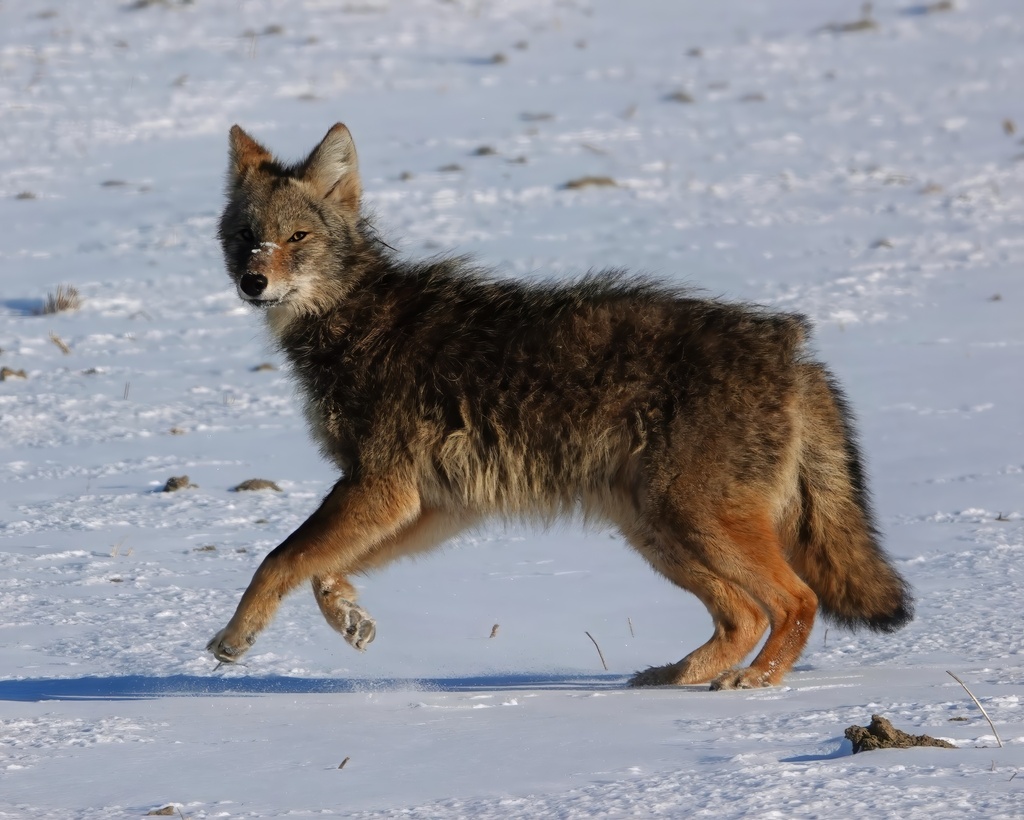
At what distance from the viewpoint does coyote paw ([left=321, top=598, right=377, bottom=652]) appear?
20.6 feet

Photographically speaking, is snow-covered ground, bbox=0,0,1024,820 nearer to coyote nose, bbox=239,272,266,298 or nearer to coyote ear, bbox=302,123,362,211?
coyote nose, bbox=239,272,266,298

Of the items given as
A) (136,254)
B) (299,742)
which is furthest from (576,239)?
(299,742)

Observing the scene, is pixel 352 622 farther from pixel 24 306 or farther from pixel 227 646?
pixel 24 306

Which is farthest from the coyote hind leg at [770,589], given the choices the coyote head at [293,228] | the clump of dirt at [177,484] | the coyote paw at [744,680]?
the clump of dirt at [177,484]

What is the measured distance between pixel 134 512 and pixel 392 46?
1490cm

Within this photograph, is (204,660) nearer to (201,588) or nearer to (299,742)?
(201,588)

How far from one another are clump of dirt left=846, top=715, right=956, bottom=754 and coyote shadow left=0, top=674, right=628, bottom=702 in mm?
1692

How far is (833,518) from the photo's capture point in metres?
6.54

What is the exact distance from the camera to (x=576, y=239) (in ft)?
47.3

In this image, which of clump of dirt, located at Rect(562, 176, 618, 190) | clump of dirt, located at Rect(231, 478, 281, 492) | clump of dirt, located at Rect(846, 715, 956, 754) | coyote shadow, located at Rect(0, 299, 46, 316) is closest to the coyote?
clump of dirt, located at Rect(846, 715, 956, 754)

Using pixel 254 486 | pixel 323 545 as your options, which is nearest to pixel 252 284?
pixel 323 545

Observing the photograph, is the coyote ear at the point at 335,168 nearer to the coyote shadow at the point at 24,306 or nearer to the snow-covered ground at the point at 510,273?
the snow-covered ground at the point at 510,273

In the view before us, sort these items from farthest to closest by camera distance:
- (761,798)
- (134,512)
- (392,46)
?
1. (392,46)
2. (134,512)
3. (761,798)

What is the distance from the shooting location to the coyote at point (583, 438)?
6102mm
